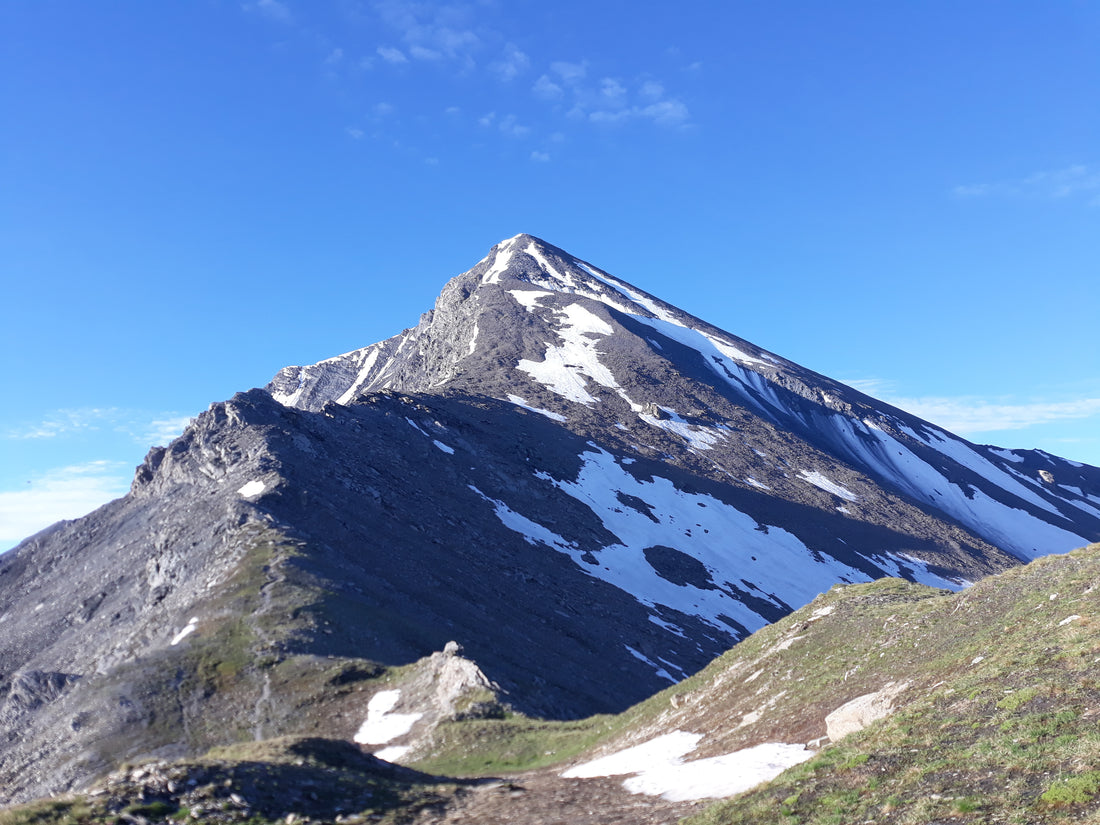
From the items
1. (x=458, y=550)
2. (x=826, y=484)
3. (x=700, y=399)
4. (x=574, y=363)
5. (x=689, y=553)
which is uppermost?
(x=574, y=363)

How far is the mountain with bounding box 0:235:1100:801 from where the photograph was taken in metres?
41.7

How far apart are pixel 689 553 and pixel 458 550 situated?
3248 centimetres

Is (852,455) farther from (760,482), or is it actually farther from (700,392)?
(760,482)

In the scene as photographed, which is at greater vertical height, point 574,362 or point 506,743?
point 574,362

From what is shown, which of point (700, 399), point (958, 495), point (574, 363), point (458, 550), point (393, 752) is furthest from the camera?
point (958, 495)

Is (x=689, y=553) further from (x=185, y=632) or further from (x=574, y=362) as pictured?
(x=185, y=632)

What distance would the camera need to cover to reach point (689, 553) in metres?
91.6

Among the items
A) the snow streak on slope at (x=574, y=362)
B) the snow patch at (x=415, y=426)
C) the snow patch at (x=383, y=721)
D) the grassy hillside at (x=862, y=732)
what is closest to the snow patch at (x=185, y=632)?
the snow patch at (x=383, y=721)

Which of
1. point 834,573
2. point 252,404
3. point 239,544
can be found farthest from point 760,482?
point 239,544

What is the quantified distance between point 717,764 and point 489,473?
6958 cm

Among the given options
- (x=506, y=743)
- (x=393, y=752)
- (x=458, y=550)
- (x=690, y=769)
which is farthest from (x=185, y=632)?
(x=690, y=769)

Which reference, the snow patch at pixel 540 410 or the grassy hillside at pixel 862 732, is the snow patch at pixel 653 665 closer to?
the grassy hillside at pixel 862 732

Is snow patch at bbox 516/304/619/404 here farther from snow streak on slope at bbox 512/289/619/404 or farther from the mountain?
the mountain

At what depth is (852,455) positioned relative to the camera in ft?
517
